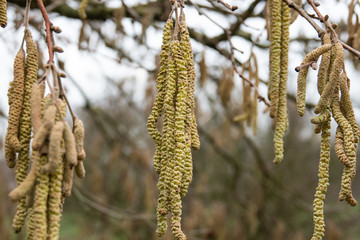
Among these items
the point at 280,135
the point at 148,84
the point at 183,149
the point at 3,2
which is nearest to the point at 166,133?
the point at 183,149

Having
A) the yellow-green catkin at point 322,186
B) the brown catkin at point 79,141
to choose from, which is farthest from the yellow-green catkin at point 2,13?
the yellow-green catkin at point 322,186

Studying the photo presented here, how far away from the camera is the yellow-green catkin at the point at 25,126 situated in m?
0.75

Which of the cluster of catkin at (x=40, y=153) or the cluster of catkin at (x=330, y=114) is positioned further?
the cluster of catkin at (x=330, y=114)

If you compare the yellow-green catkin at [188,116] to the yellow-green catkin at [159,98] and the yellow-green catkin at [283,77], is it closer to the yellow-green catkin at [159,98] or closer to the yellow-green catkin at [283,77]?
the yellow-green catkin at [159,98]

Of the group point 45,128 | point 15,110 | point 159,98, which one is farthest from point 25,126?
point 159,98

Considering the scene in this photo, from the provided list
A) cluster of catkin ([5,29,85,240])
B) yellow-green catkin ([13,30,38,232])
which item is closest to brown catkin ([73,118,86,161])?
cluster of catkin ([5,29,85,240])

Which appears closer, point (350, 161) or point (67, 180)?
point (67, 180)

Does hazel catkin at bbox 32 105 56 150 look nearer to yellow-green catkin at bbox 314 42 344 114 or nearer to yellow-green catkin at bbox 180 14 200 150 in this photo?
yellow-green catkin at bbox 180 14 200 150

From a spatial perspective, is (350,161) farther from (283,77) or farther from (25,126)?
(25,126)

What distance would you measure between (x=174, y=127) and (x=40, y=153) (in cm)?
24

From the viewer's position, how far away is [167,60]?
846 mm

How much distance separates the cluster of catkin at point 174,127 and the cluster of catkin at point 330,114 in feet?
0.85

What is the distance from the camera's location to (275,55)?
101 centimetres

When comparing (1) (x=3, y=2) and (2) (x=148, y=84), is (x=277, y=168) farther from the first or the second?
(1) (x=3, y=2)
